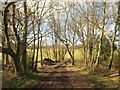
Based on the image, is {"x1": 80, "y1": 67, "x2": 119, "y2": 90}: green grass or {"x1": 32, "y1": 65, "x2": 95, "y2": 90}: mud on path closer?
{"x1": 80, "y1": 67, "x2": 119, "y2": 90}: green grass

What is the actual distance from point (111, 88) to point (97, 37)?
76.8 ft

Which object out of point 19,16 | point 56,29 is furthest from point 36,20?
point 56,29

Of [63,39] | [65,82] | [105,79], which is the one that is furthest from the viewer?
[63,39]

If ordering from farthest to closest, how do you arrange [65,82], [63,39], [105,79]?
[63,39]
[105,79]
[65,82]

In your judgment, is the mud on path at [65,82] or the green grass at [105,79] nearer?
the green grass at [105,79]

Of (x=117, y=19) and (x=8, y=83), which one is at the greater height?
(x=117, y=19)

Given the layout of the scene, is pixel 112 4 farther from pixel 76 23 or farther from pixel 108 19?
pixel 76 23

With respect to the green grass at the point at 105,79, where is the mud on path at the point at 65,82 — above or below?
below

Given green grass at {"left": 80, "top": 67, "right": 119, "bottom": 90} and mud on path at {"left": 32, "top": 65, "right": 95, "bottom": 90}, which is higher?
green grass at {"left": 80, "top": 67, "right": 119, "bottom": 90}

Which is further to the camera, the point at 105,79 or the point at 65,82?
the point at 105,79

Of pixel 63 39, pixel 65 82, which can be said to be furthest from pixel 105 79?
A: pixel 63 39

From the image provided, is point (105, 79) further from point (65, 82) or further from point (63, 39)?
point (63, 39)

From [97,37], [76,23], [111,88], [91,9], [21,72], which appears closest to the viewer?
[111,88]

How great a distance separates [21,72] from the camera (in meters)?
22.5
